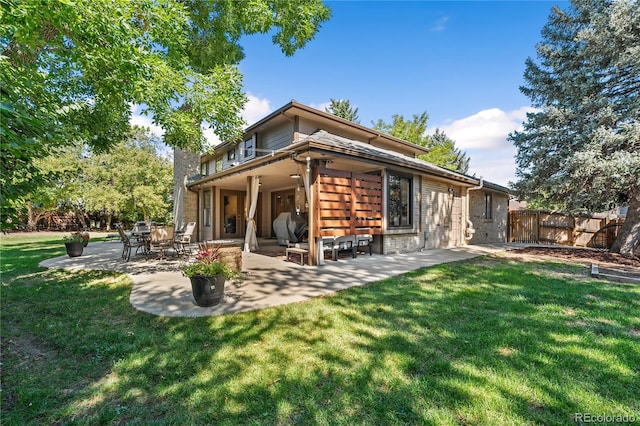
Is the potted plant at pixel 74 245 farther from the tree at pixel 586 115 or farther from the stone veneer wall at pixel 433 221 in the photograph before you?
the tree at pixel 586 115

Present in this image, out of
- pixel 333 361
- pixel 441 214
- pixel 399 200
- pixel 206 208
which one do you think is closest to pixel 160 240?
pixel 206 208

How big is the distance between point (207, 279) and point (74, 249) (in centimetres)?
745

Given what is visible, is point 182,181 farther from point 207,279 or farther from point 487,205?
point 487,205

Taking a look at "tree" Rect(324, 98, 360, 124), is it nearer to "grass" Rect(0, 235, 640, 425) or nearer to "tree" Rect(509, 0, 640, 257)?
"tree" Rect(509, 0, 640, 257)

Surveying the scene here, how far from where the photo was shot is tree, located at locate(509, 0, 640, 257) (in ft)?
27.8

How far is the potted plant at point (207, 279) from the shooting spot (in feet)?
13.1

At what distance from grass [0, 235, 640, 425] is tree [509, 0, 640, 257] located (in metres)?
6.54

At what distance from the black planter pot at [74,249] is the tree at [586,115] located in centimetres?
1577

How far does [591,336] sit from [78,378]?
521 centimetres

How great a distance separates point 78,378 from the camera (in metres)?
2.42

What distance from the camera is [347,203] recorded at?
7.77 m

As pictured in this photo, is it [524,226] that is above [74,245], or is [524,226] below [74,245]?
above

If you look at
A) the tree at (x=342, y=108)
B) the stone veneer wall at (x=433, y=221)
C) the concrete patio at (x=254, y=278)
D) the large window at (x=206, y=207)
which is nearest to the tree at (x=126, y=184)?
the large window at (x=206, y=207)

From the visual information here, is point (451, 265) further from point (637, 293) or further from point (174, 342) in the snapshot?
point (174, 342)
